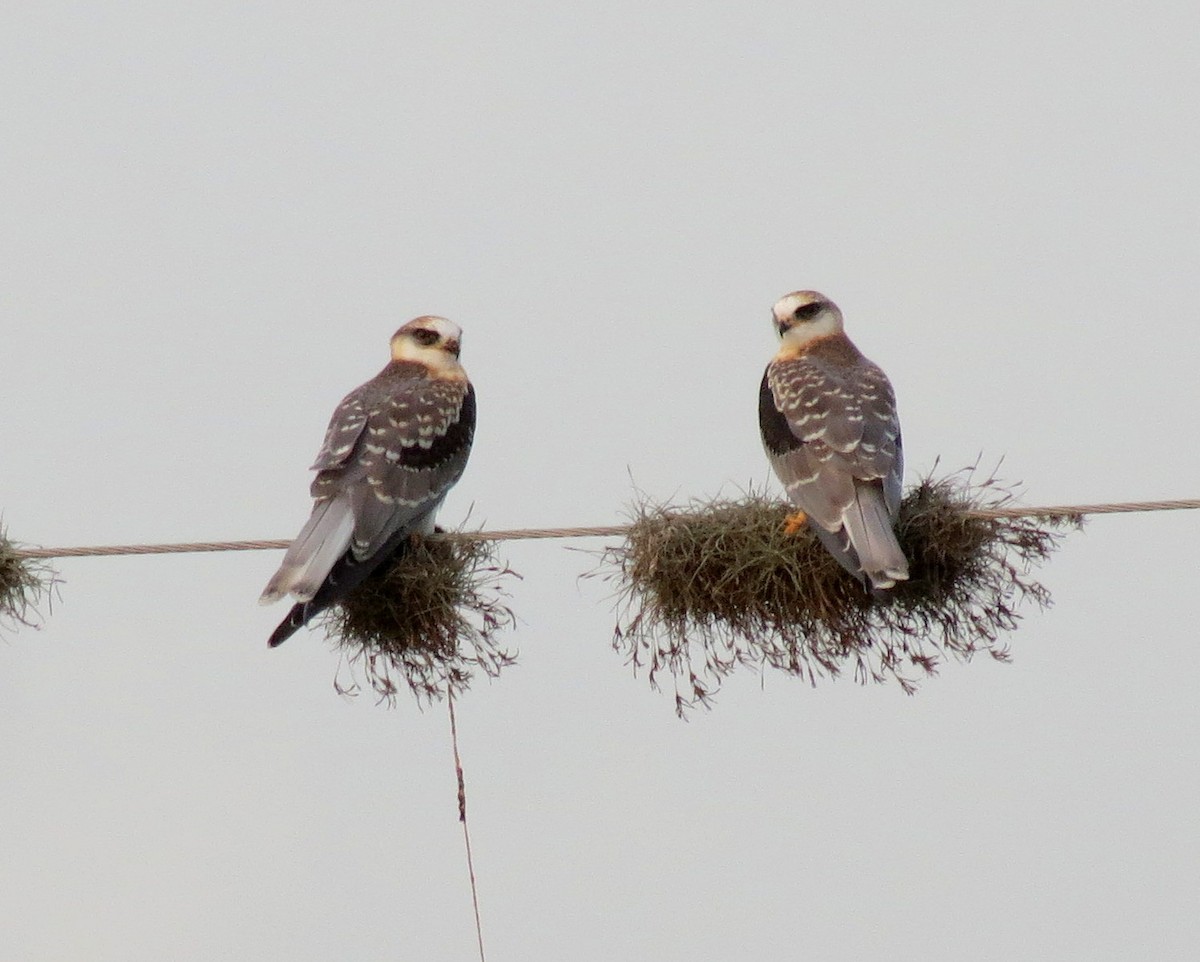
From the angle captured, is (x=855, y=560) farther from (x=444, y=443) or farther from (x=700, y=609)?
(x=444, y=443)

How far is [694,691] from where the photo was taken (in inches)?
263

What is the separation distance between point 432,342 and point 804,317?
160cm

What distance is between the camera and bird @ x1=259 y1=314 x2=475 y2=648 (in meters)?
6.94

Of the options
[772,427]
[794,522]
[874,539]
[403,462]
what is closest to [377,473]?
[403,462]

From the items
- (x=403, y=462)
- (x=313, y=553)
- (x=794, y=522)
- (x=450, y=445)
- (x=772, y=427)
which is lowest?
(x=794, y=522)

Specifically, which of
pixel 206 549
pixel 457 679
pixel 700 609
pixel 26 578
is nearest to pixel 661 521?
pixel 700 609

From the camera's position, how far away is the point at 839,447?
7.09 m

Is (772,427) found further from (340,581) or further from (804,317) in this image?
(340,581)

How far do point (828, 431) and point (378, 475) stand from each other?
1548 millimetres

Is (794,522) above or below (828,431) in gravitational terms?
below

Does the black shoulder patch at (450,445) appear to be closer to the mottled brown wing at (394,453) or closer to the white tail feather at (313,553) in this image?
the mottled brown wing at (394,453)

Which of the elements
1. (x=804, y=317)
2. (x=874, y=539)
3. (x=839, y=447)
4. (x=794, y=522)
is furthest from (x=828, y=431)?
(x=804, y=317)

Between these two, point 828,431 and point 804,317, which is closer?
point 828,431

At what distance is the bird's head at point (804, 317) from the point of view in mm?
8430
